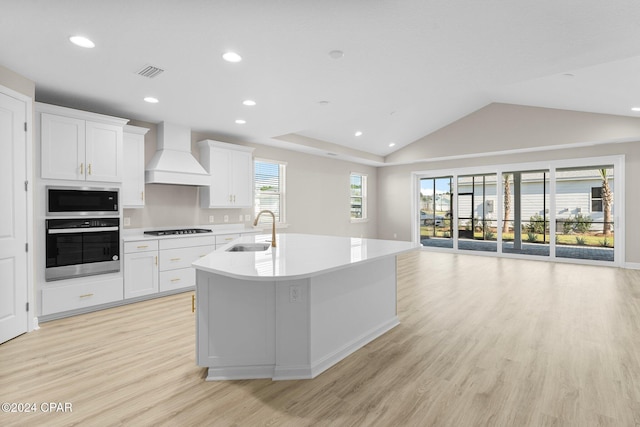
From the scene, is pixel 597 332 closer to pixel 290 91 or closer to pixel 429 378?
pixel 429 378

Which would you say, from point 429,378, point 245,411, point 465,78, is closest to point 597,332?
point 429,378

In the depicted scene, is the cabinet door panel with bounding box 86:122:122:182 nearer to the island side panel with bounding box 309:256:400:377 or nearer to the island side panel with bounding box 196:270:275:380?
the island side panel with bounding box 196:270:275:380

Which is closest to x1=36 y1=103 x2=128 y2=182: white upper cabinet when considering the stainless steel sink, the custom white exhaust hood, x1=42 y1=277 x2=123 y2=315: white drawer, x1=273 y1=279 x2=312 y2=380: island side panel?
the custom white exhaust hood

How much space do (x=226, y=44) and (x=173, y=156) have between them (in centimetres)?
262

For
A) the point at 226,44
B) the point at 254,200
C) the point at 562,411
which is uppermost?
the point at 226,44

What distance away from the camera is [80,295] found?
3.73 m

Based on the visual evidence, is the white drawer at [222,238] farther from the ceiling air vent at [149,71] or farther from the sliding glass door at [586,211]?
the sliding glass door at [586,211]

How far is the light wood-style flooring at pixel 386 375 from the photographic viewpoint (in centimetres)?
193

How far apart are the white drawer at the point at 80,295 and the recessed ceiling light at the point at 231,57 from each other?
9.81ft

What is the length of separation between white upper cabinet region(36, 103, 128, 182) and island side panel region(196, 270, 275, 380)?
255cm

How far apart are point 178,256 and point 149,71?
2.49 m

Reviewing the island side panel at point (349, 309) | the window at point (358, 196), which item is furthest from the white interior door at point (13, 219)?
the window at point (358, 196)

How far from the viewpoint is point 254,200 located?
20.8ft

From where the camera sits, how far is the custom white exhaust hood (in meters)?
4.57
